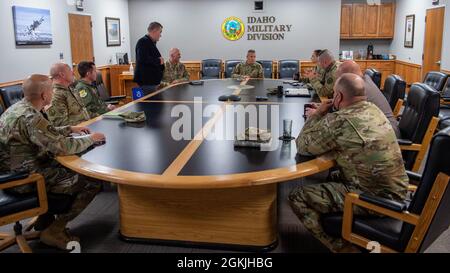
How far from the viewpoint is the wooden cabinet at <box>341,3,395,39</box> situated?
10.1 meters

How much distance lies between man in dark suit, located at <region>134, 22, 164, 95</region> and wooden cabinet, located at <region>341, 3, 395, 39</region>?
595 centimetres

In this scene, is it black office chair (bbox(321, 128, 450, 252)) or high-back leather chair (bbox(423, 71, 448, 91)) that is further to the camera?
high-back leather chair (bbox(423, 71, 448, 91))

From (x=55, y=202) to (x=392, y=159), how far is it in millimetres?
1931

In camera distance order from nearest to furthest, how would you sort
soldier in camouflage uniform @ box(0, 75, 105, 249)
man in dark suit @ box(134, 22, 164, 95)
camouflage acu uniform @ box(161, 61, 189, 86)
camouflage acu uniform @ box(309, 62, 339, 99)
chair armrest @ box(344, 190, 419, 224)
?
chair armrest @ box(344, 190, 419, 224), soldier in camouflage uniform @ box(0, 75, 105, 249), camouflage acu uniform @ box(309, 62, 339, 99), man in dark suit @ box(134, 22, 164, 95), camouflage acu uniform @ box(161, 61, 189, 86)

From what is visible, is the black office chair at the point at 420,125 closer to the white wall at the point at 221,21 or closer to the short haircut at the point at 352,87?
the short haircut at the point at 352,87

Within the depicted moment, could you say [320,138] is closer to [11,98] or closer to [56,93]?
[56,93]

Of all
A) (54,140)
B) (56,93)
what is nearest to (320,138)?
(54,140)

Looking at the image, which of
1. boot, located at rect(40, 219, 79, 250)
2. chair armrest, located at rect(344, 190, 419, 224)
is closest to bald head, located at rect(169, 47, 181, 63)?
boot, located at rect(40, 219, 79, 250)

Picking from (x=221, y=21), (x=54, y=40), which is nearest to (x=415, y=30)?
(x=221, y=21)

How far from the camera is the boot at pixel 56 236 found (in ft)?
8.89

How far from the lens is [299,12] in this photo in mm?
9961

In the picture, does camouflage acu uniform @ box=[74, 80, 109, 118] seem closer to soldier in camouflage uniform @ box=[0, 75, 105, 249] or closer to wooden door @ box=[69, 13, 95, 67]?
soldier in camouflage uniform @ box=[0, 75, 105, 249]

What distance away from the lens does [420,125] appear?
3123mm

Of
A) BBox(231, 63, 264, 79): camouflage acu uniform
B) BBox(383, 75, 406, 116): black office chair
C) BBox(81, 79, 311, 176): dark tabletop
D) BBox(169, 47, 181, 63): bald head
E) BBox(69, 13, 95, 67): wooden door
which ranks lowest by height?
BBox(81, 79, 311, 176): dark tabletop
